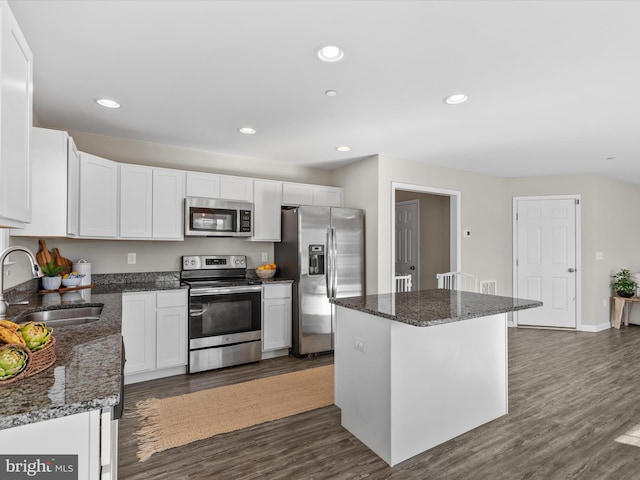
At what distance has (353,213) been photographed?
4.39 meters

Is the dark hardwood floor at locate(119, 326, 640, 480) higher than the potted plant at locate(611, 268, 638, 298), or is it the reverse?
the potted plant at locate(611, 268, 638, 298)

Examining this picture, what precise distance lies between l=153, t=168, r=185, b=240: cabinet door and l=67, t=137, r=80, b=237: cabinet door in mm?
763

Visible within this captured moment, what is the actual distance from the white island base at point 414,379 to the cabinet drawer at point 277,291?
5.33 ft

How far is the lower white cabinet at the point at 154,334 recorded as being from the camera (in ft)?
10.7

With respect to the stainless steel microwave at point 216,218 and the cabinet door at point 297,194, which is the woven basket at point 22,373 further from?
the cabinet door at point 297,194

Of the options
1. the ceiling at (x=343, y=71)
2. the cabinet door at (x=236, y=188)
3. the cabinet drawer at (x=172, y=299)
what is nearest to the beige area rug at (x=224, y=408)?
the cabinet drawer at (x=172, y=299)

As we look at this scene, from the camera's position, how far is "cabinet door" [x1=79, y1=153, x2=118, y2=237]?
3.06 m

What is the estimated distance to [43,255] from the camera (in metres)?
3.09

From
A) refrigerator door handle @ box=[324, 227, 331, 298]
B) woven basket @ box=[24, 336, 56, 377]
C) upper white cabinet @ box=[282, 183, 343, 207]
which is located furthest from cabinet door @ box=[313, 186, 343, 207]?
woven basket @ box=[24, 336, 56, 377]

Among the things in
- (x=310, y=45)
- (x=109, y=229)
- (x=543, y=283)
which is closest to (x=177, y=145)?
(x=109, y=229)

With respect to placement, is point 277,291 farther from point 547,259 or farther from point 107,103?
point 547,259

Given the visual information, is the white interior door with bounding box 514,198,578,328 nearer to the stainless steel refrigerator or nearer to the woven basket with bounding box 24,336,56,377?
the stainless steel refrigerator

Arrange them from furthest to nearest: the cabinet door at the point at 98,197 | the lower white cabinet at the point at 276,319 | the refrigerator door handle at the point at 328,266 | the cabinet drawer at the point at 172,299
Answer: the refrigerator door handle at the point at 328,266, the lower white cabinet at the point at 276,319, the cabinet drawer at the point at 172,299, the cabinet door at the point at 98,197

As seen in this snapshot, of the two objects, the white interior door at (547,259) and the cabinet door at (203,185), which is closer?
the cabinet door at (203,185)
